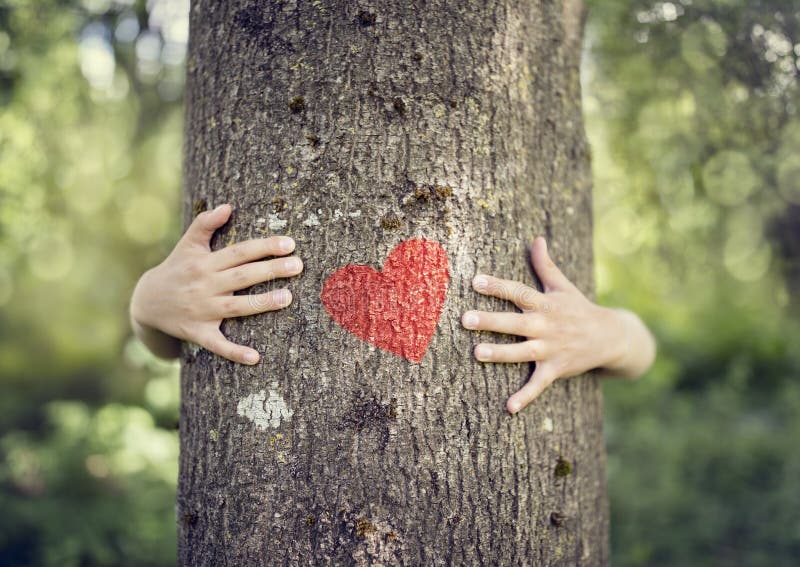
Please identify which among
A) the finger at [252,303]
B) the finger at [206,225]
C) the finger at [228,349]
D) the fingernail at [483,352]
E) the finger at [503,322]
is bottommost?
the fingernail at [483,352]

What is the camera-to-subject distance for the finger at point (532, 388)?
1.44 meters

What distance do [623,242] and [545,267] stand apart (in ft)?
9.51

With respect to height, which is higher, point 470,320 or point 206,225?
point 206,225

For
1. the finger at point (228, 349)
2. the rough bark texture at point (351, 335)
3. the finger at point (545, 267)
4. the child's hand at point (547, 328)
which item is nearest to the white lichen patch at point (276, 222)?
the rough bark texture at point (351, 335)

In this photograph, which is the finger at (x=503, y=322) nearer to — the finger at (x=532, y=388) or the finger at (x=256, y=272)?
the finger at (x=532, y=388)

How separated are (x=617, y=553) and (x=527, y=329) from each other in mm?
3504

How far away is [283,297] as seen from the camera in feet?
4.56

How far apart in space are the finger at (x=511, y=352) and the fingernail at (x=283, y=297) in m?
0.46

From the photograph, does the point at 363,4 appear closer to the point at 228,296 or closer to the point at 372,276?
the point at 372,276

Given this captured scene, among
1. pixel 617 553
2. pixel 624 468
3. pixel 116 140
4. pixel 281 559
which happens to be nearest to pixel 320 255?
pixel 281 559

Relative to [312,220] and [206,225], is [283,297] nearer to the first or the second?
[312,220]

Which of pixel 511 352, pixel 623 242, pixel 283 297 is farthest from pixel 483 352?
pixel 623 242

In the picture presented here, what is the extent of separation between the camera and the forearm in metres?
1.75

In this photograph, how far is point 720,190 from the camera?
8.53 feet
